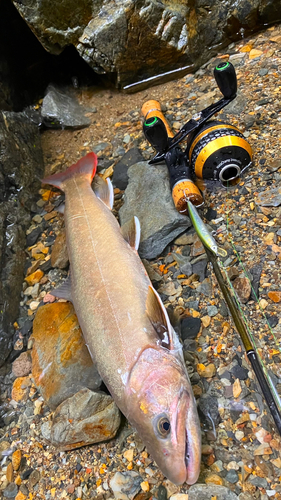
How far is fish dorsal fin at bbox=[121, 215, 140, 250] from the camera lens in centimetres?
320

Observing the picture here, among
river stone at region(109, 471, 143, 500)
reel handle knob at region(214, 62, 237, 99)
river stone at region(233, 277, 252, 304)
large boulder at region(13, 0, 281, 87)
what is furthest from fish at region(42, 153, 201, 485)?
large boulder at region(13, 0, 281, 87)

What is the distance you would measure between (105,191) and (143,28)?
2.31m

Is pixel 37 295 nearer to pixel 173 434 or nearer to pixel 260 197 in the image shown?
pixel 173 434

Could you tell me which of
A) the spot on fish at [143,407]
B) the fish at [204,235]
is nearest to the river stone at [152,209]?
the fish at [204,235]

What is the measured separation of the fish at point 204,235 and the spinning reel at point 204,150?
0.14 m

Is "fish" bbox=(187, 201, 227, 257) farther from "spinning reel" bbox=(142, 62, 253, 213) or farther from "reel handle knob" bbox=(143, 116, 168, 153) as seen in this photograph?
"reel handle knob" bbox=(143, 116, 168, 153)

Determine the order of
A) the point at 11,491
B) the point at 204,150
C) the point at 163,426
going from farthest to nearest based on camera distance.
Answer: the point at 204,150
the point at 11,491
the point at 163,426

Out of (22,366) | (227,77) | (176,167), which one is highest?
(227,77)

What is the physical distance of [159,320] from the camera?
2541mm

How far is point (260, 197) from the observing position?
3205 millimetres

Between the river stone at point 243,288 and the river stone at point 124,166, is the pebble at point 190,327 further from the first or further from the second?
the river stone at point 124,166

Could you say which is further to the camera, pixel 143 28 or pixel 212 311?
pixel 143 28

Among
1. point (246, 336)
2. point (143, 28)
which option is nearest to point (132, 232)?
point (246, 336)

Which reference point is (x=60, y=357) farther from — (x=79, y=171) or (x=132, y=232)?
(x=79, y=171)
